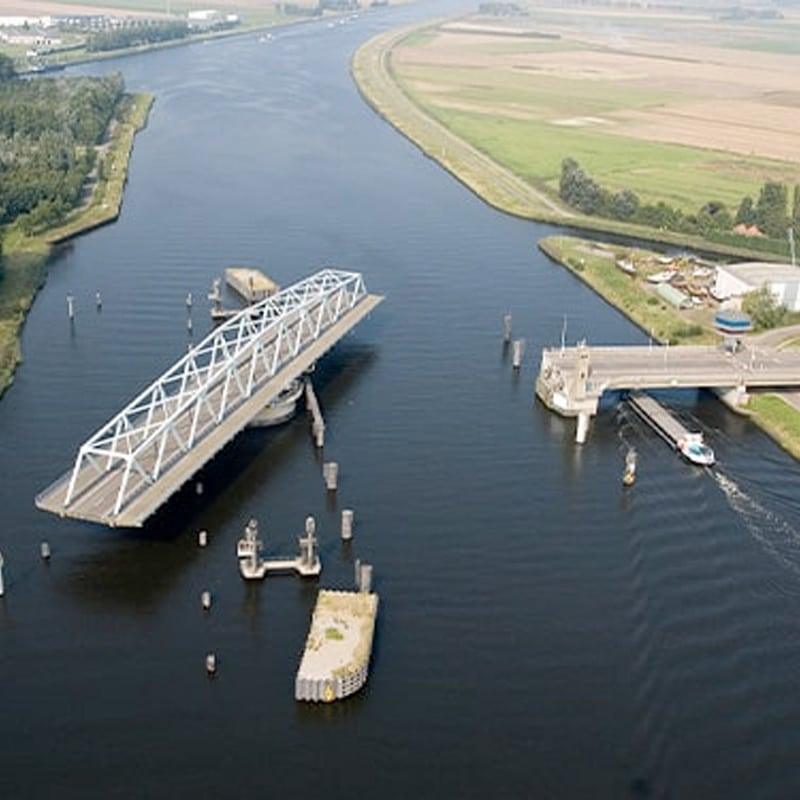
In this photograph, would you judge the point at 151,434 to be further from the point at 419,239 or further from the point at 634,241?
the point at 634,241

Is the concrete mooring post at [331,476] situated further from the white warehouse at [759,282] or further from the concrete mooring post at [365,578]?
the white warehouse at [759,282]

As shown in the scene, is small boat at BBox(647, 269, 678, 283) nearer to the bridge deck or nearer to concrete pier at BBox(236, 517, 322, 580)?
the bridge deck

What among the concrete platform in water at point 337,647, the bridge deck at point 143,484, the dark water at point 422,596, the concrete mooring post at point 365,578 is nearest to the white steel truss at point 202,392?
the bridge deck at point 143,484

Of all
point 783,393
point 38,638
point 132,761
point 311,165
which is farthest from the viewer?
point 311,165

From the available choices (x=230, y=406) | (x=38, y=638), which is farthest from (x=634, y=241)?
(x=38, y=638)

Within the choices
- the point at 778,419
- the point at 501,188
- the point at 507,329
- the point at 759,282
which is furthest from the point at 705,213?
the point at 778,419

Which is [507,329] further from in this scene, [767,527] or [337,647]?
[337,647]
